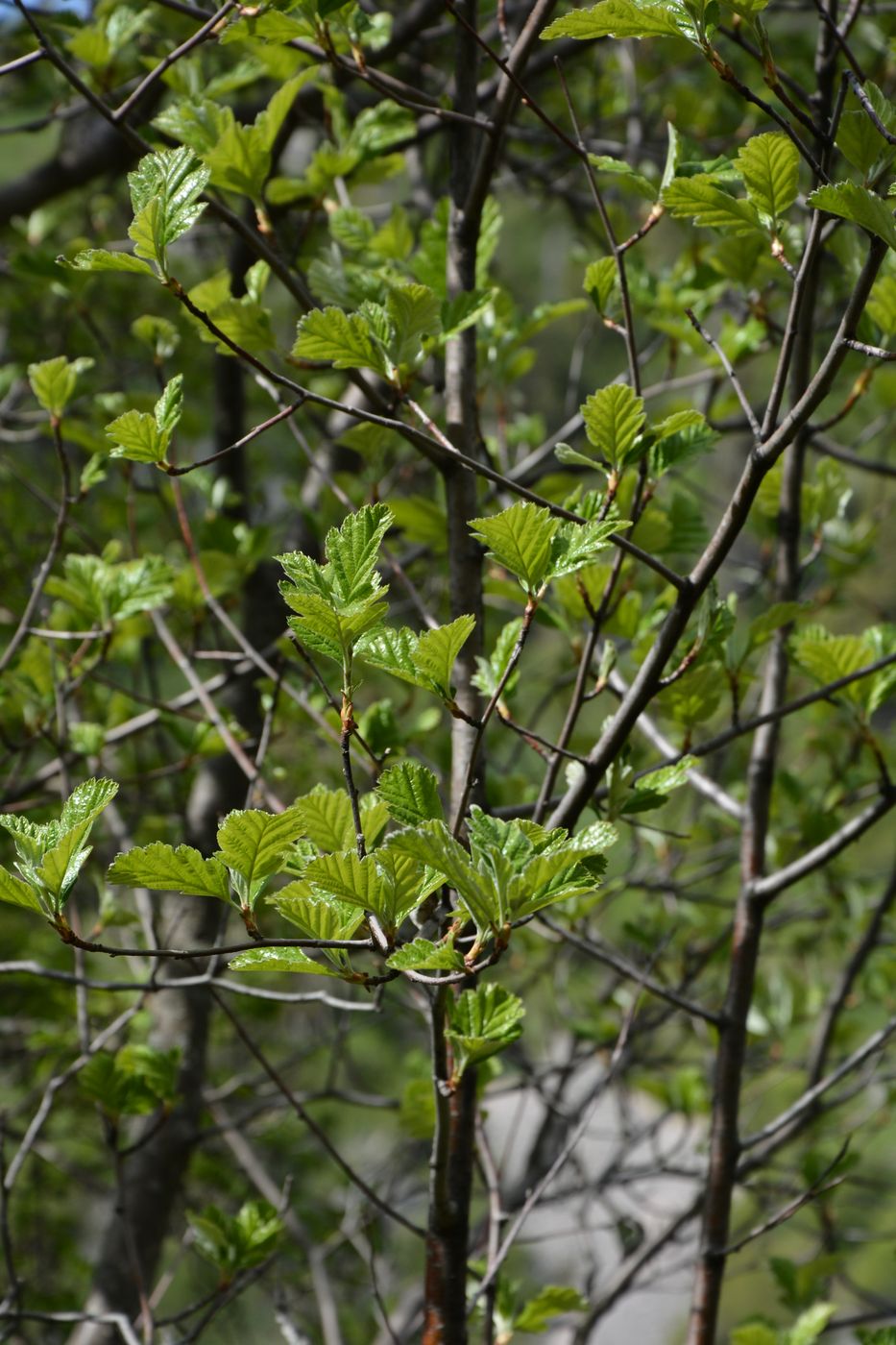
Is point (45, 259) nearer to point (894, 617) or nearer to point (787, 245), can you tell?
point (787, 245)

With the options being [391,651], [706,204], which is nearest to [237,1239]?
[391,651]

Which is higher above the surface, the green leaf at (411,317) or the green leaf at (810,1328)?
the green leaf at (411,317)

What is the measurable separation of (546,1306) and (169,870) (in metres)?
0.79

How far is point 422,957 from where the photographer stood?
2.70ft

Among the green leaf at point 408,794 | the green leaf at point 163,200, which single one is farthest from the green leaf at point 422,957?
the green leaf at point 163,200

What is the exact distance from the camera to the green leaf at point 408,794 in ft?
3.02

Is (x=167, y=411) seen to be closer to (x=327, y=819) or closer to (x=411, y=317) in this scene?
(x=411, y=317)

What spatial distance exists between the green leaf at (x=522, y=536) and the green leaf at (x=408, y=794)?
18 cm

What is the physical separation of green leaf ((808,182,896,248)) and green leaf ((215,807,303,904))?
0.56 m

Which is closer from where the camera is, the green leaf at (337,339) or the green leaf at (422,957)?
the green leaf at (422,957)

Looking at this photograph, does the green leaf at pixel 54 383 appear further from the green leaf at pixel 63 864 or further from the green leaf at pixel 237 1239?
the green leaf at pixel 237 1239

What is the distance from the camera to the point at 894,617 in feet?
11.2

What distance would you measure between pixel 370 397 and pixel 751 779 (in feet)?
2.65

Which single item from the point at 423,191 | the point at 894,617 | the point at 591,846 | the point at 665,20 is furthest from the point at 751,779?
the point at 894,617
